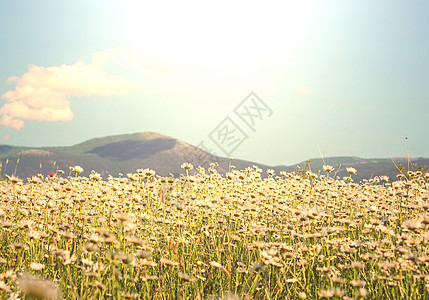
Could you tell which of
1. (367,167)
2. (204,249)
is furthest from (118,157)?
(204,249)

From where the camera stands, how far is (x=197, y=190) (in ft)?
25.7

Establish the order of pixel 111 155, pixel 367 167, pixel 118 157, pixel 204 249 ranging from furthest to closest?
pixel 111 155
pixel 118 157
pixel 367 167
pixel 204 249

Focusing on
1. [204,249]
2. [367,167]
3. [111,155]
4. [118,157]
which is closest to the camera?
[204,249]

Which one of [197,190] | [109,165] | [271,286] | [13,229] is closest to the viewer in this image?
[271,286]

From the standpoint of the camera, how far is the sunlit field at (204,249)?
115 inches

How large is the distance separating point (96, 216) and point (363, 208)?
5.26 m

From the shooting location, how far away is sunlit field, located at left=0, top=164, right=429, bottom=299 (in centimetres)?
291

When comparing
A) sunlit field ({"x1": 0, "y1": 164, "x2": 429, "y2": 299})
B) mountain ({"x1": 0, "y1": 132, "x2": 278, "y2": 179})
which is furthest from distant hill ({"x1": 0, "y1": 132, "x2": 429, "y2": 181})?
sunlit field ({"x1": 0, "y1": 164, "x2": 429, "y2": 299})

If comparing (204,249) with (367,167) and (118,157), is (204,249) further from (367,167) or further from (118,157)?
(118,157)

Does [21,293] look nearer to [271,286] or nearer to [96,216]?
[96,216]

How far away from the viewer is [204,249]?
465 centimetres

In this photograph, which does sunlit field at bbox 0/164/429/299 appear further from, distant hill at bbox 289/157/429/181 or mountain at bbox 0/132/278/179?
mountain at bbox 0/132/278/179

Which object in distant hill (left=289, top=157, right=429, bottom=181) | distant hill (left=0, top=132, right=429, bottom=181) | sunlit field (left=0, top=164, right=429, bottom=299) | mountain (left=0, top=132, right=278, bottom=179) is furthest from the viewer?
mountain (left=0, top=132, right=278, bottom=179)

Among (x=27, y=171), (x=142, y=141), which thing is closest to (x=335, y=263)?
(x=27, y=171)
